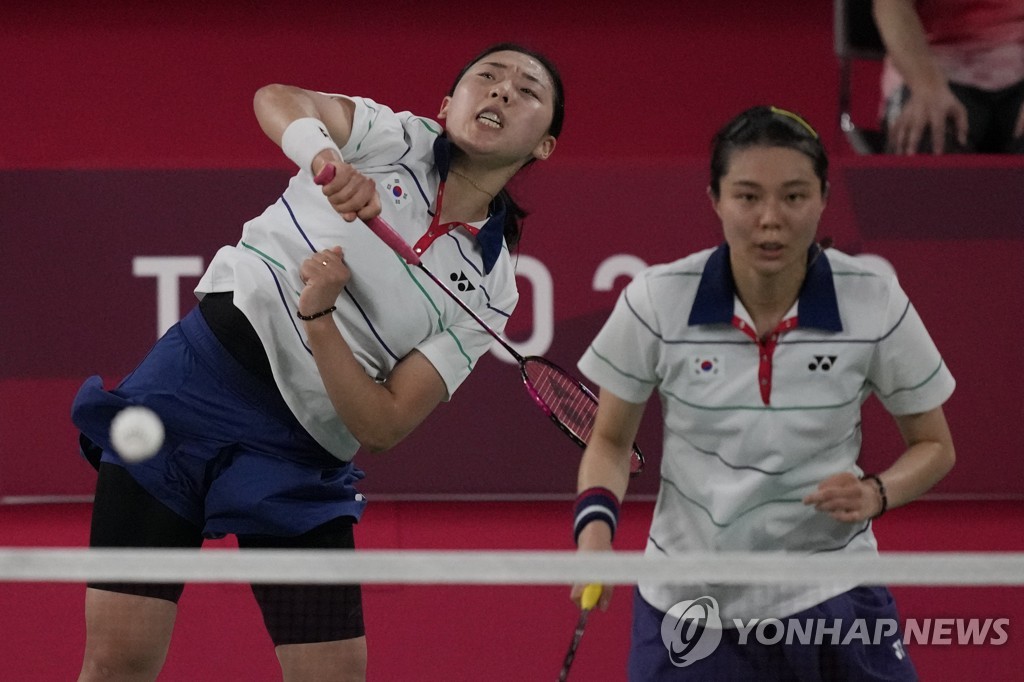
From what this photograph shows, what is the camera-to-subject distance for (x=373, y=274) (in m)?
2.63

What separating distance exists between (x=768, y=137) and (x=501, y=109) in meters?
0.70

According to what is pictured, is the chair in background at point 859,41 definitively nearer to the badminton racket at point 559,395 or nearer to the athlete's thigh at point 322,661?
the badminton racket at point 559,395

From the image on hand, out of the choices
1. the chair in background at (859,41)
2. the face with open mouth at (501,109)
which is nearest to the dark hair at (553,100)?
the face with open mouth at (501,109)

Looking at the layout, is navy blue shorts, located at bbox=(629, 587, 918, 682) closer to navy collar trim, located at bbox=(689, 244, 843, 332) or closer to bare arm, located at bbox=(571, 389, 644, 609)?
bare arm, located at bbox=(571, 389, 644, 609)

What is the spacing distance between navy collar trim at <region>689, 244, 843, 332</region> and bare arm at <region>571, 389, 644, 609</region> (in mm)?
184

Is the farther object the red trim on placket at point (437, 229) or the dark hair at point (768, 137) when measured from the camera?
the red trim on placket at point (437, 229)

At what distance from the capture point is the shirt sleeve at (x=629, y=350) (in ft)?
7.23

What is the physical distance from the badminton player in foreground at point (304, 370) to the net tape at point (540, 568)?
473 millimetres

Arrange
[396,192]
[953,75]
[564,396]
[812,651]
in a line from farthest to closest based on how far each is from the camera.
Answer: [953,75]
[564,396]
[396,192]
[812,651]

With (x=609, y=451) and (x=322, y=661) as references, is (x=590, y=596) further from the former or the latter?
(x=322, y=661)

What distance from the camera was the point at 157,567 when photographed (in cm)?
210

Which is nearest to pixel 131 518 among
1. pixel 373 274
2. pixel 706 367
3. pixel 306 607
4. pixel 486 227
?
pixel 306 607

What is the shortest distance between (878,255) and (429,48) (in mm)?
3262

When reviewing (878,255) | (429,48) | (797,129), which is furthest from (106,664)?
(429,48)
